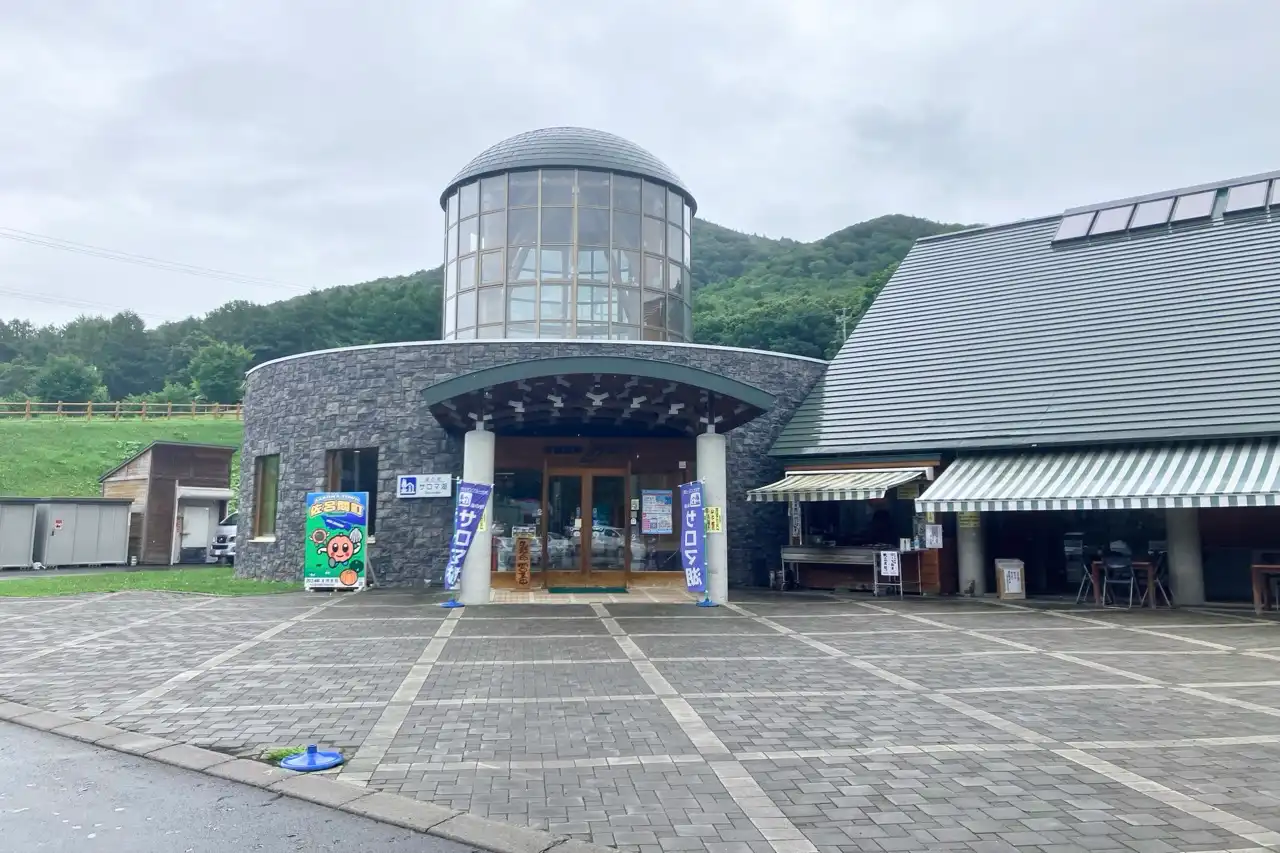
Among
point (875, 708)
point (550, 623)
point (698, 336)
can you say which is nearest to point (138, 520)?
point (550, 623)

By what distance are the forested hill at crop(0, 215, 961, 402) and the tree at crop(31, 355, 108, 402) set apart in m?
0.08

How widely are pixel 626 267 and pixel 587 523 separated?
5.82 metres

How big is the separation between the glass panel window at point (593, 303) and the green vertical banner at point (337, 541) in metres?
5.92

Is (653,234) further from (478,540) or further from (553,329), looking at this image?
(478,540)

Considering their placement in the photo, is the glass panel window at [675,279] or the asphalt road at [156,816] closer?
the asphalt road at [156,816]

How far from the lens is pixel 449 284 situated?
19328 millimetres

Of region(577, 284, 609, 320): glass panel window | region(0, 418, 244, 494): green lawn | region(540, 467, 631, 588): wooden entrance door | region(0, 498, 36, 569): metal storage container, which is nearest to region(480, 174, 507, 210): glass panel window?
region(577, 284, 609, 320): glass panel window

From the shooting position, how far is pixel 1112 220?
61.6 ft

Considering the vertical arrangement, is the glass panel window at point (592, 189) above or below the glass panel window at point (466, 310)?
above

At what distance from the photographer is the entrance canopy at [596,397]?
1238 cm

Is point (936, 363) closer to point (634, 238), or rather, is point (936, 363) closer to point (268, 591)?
point (634, 238)

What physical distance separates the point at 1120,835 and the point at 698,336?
47.7 meters

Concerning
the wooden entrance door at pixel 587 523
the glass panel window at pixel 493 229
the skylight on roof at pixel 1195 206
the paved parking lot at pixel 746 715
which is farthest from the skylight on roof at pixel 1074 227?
the glass panel window at pixel 493 229

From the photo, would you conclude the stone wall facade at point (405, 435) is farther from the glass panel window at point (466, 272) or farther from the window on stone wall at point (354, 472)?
the glass panel window at point (466, 272)
